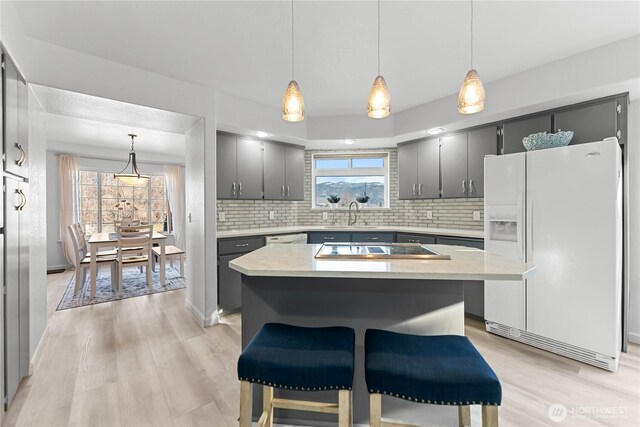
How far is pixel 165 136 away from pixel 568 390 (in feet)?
19.4

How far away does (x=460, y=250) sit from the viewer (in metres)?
1.86

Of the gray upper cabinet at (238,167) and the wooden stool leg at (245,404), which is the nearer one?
the wooden stool leg at (245,404)

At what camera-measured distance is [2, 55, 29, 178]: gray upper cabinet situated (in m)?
1.73

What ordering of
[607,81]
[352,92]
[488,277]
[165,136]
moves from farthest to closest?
[165,136] → [352,92] → [607,81] → [488,277]

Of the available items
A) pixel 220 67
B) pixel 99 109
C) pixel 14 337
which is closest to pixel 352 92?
pixel 220 67

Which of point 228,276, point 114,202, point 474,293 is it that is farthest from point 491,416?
point 114,202

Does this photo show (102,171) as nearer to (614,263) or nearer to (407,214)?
(407,214)

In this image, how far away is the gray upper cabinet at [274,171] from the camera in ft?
13.1

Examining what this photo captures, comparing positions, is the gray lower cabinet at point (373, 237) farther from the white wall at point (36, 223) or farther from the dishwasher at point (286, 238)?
the white wall at point (36, 223)

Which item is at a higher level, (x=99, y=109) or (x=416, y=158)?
(x=99, y=109)

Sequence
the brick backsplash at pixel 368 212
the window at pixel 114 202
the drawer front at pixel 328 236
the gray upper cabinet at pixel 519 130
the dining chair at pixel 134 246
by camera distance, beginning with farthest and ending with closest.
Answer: the window at pixel 114 202 < the drawer front at pixel 328 236 < the dining chair at pixel 134 246 < the brick backsplash at pixel 368 212 < the gray upper cabinet at pixel 519 130

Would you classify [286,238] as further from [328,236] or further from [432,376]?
[432,376]

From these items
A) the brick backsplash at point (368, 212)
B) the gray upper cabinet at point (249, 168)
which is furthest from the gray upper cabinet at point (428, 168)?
the gray upper cabinet at point (249, 168)

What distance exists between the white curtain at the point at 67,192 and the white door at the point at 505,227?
7.01 m
